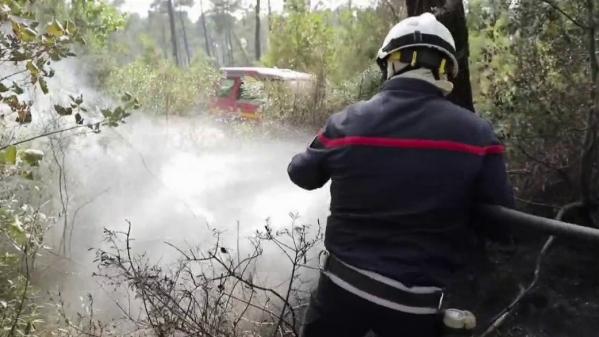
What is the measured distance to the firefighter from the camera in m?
1.81

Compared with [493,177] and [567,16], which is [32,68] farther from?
[567,16]

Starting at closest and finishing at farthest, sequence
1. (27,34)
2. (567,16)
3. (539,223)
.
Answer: (539,223)
(27,34)
(567,16)

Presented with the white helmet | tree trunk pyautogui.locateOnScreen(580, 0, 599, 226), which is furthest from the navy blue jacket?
tree trunk pyautogui.locateOnScreen(580, 0, 599, 226)

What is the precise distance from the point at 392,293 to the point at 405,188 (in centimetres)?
34

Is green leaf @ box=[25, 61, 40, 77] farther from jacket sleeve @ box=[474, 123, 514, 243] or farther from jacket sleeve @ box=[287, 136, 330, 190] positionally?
jacket sleeve @ box=[474, 123, 514, 243]

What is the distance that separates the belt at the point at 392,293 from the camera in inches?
73.0

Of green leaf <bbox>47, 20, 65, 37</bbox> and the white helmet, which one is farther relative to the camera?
green leaf <bbox>47, 20, 65, 37</bbox>

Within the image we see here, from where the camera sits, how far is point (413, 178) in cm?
181

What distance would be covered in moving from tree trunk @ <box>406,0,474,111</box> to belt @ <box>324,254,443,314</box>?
228cm

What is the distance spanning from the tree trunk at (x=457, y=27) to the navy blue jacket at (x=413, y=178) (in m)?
2.14

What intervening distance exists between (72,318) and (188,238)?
1.52m

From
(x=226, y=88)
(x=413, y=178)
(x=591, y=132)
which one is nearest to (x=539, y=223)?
(x=413, y=178)

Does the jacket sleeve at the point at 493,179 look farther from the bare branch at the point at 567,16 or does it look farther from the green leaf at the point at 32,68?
the bare branch at the point at 567,16

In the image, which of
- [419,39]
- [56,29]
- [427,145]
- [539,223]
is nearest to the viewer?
[539,223]
